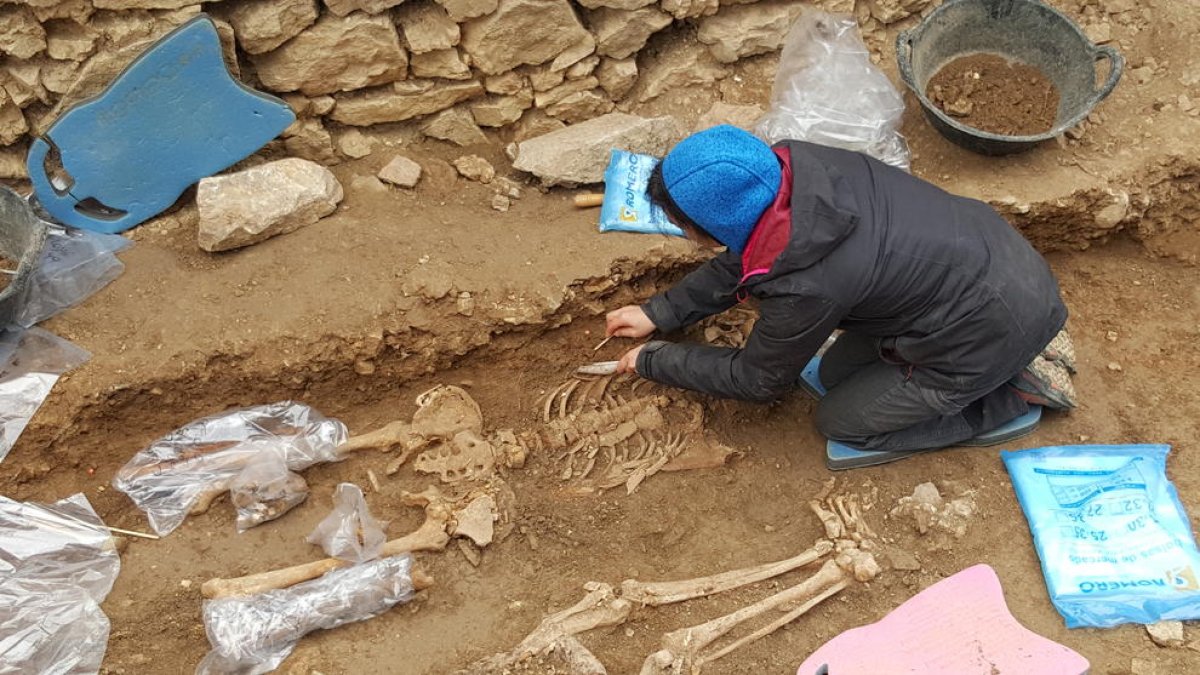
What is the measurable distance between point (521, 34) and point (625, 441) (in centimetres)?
188

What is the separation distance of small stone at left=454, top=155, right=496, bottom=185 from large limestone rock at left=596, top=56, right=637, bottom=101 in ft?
2.34

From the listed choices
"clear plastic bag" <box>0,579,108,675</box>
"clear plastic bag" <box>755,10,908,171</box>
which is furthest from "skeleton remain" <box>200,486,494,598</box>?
"clear plastic bag" <box>755,10,908,171</box>

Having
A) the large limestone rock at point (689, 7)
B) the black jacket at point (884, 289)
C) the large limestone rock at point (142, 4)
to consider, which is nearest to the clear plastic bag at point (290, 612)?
the black jacket at point (884, 289)

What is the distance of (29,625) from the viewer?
330cm

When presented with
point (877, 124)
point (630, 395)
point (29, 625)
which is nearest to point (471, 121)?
point (630, 395)

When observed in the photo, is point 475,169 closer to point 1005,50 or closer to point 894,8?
point 894,8

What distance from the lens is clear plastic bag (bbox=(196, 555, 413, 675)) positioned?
3258 mm

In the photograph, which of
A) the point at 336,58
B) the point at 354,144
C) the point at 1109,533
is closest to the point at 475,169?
the point at 354,144

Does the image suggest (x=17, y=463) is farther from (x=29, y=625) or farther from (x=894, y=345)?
(x=894, y=345)

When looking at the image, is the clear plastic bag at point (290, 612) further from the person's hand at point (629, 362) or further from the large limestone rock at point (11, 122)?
the large limestone rock at point (11, 122)

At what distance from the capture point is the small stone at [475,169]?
14.5 ft

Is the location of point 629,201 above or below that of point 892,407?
above

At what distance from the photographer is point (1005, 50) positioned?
4707 millimetres

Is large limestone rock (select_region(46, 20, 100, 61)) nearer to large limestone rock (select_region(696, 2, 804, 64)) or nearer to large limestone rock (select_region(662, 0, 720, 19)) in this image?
large limestone rock (select_region(662, 0, 720, 19))
